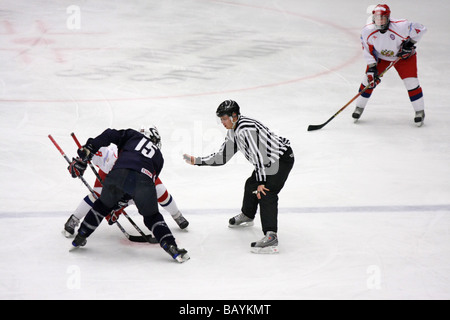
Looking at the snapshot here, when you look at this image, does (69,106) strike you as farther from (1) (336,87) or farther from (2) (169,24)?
(2) (169,24)

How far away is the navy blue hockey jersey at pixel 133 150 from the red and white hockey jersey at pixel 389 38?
3216 mm

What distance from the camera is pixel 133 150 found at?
4.00 m

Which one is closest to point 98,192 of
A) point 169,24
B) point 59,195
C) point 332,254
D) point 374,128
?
point 59,195

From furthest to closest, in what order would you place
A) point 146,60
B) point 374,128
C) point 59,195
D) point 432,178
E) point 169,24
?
point 169,24
point 146,60
point 374,128
point 432,178
point 59,195

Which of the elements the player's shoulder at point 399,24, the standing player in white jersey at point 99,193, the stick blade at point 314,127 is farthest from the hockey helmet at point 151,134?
the player's shoulder at point 399,24

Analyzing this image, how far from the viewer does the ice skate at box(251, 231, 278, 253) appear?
413 centimetres

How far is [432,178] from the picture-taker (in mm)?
5461

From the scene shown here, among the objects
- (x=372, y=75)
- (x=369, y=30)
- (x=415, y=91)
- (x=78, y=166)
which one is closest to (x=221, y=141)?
(x=372, y=75)

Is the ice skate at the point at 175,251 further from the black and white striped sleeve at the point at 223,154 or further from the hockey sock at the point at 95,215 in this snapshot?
the black and white striped sleeve at the point at 223,154

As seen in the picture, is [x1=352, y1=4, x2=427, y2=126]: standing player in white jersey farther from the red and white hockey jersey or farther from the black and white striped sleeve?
the black and white striped sleeve

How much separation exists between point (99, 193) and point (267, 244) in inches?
44.6

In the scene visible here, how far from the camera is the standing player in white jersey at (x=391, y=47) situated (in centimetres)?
632

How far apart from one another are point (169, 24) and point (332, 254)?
7.09 meters

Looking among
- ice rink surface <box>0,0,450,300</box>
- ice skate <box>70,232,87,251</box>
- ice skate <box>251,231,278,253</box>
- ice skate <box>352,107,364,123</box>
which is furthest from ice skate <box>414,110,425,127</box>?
ice skate <box>70,232,87,251</box>
